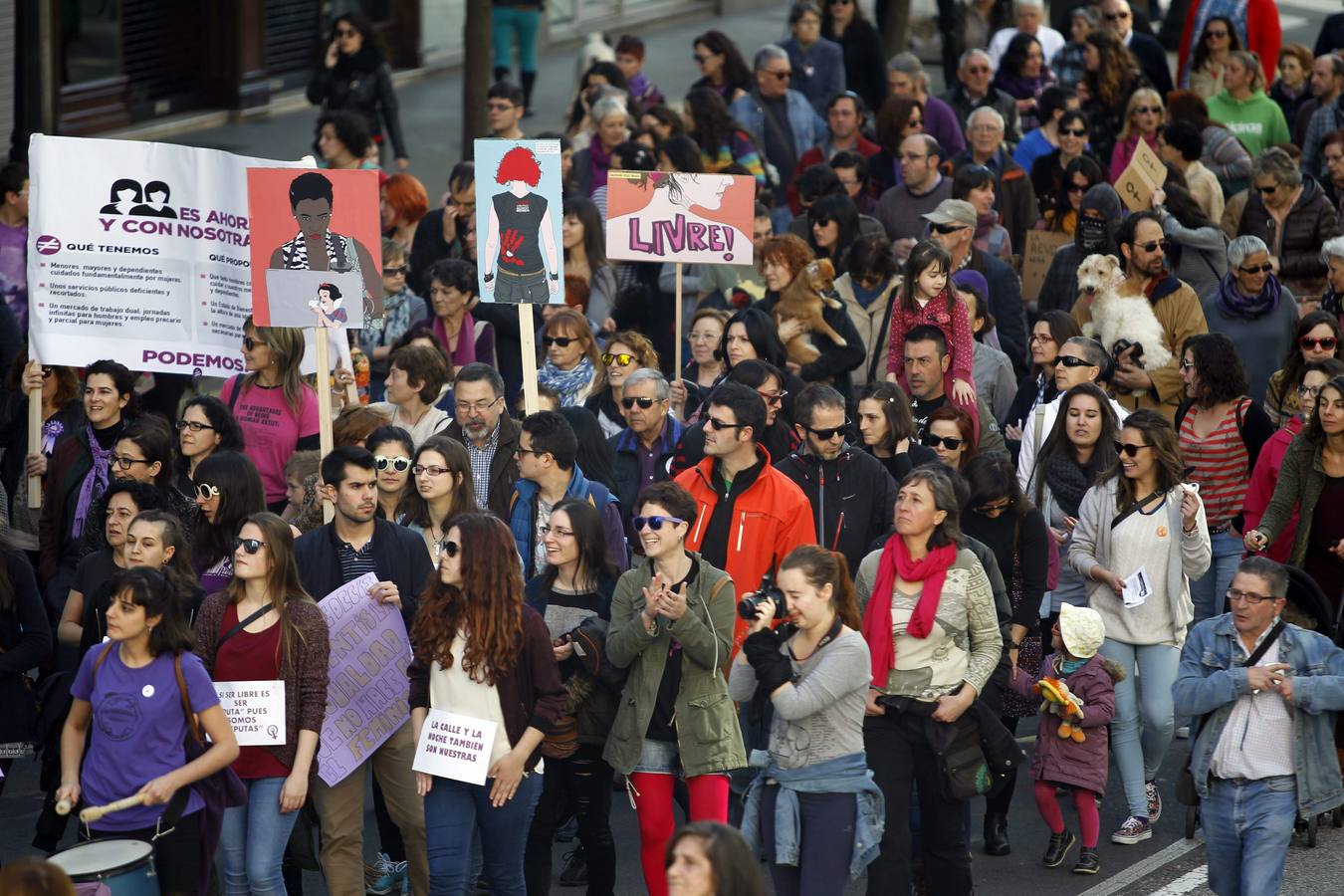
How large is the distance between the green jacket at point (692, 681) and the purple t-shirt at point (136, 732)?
1.54 meters

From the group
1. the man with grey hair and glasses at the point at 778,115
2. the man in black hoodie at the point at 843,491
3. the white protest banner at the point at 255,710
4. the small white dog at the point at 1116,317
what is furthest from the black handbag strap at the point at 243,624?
the man with grey hair and glasses at the point at 778,115

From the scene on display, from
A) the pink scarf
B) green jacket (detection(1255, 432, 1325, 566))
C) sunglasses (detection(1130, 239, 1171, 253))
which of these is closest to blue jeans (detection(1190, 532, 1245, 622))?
green jacket (detection(1255, 432, 1325, 566))

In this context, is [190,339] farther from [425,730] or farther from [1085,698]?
[1085,698]

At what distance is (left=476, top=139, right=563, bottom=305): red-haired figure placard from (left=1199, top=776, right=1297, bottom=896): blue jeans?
12.8 feet

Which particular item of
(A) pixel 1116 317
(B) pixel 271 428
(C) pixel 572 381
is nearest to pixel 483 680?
(B) pixel 271 428

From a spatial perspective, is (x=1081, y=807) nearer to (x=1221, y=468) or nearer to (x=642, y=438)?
(x=1221, y=468)

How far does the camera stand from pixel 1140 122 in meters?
14.7

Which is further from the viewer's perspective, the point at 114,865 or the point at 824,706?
the point at 824,706

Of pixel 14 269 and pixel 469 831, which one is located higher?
pixel 14 269

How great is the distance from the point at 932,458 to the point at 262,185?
10.7 feet

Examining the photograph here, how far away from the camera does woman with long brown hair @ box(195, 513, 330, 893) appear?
24.2ft

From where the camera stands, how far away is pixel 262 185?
934 cm

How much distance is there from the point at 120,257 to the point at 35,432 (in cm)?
97

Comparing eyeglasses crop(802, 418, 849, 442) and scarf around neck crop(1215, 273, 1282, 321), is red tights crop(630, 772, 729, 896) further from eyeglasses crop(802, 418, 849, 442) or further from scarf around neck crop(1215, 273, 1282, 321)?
scarf around neck crop(1215, 273, 1282, 321)
